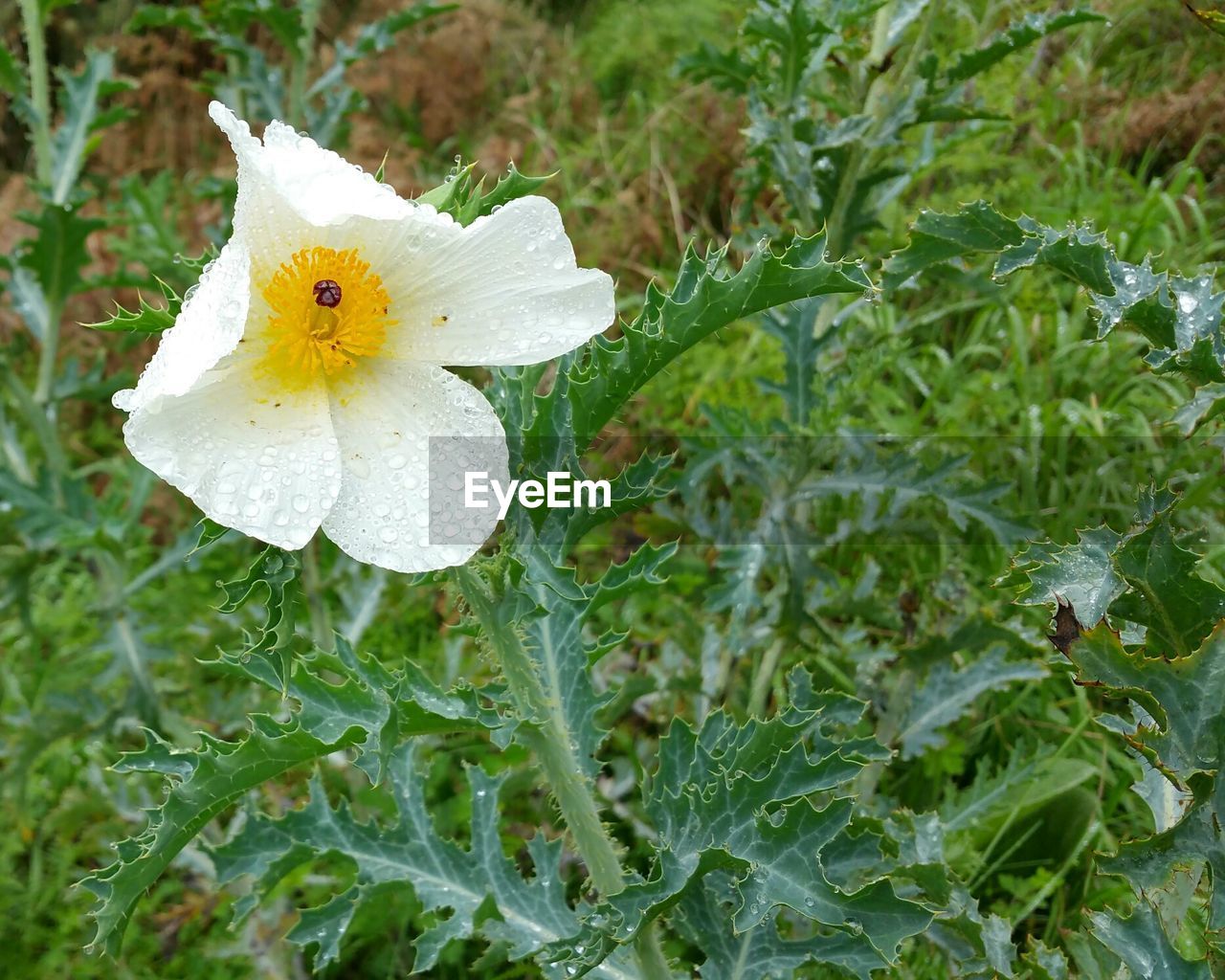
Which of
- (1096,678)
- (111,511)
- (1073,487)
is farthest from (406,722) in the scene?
(1073,487)

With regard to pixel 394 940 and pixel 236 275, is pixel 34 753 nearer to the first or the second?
pixel 394 940

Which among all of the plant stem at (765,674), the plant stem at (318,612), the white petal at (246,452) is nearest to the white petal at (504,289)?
the white petal at (246,452)

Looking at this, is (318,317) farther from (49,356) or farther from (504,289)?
(49,356)

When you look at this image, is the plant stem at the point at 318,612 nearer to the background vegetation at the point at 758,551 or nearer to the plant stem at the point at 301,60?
the background vegetation at the point at 758,551

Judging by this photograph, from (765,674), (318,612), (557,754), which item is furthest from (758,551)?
(318,612)

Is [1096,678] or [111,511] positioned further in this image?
[111,511]
